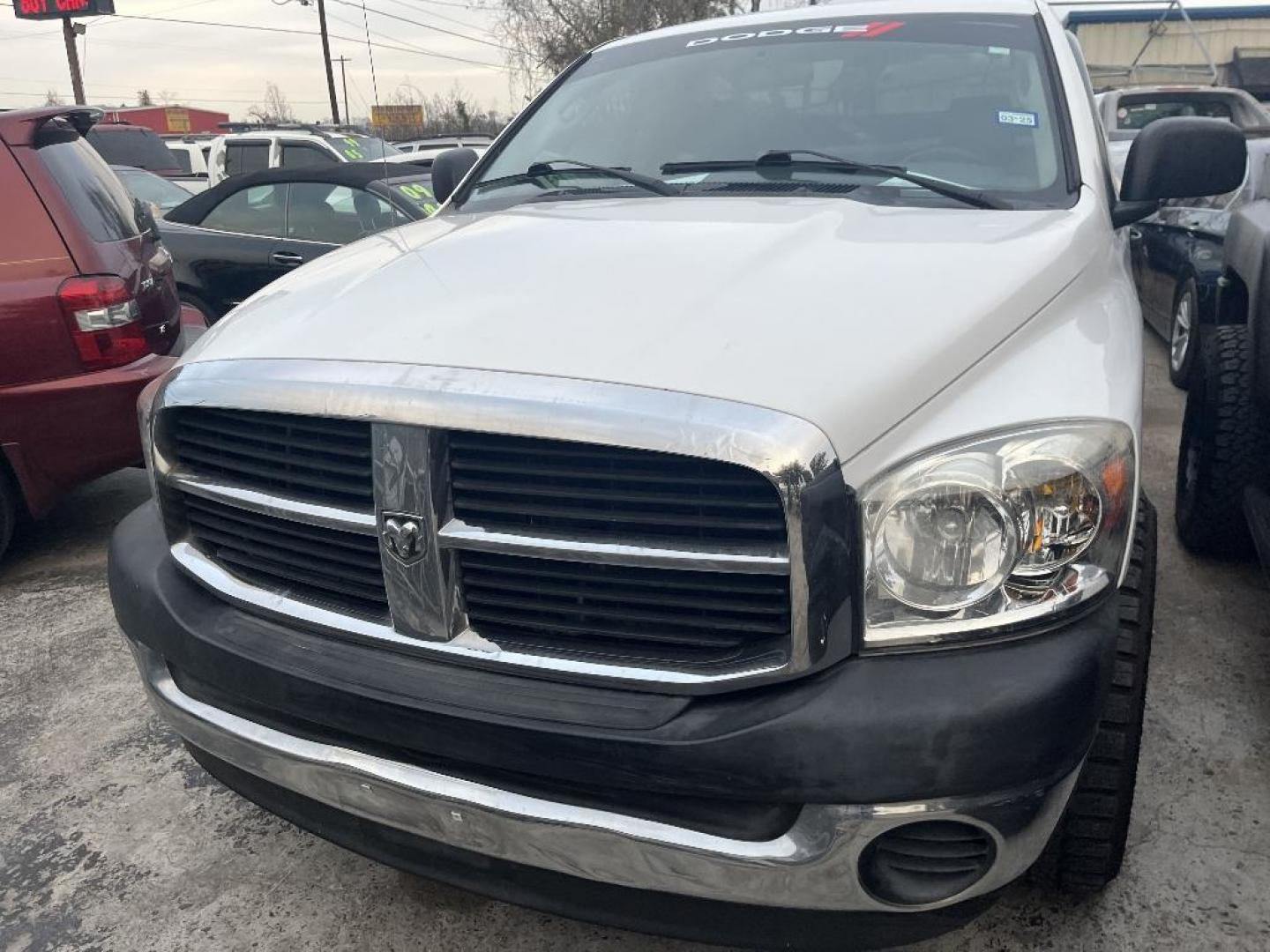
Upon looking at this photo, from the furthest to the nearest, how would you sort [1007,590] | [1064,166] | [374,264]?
[1064,166], [374,264], [1007,590]

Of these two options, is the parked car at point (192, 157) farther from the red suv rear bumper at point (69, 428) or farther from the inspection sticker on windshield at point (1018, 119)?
the inspection sticker on windshield at point (1018, 119)

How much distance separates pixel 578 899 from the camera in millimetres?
1748

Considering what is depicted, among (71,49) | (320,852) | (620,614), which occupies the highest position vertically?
(71,49)

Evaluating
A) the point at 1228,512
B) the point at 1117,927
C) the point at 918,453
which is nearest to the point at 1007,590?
the point at 918,453

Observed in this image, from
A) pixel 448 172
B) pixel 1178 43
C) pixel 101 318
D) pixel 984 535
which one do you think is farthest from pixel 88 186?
pixel 1178 43

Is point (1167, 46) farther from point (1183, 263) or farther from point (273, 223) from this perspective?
point (273, 223)

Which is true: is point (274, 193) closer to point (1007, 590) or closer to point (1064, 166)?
point (1064, 166)

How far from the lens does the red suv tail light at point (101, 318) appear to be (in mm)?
3738

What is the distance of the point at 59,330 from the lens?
3.72 meters

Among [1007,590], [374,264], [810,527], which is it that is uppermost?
[374,264]

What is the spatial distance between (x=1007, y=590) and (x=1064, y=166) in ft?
4.54

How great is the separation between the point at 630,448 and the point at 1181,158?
189cm

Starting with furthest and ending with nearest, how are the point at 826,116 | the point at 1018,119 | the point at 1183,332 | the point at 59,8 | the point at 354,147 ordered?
the point at 59,8
the point at 354,147
the point at 1183,332
the point at 826,116
the point at 1018,119

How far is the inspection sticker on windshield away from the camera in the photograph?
2.63 m
